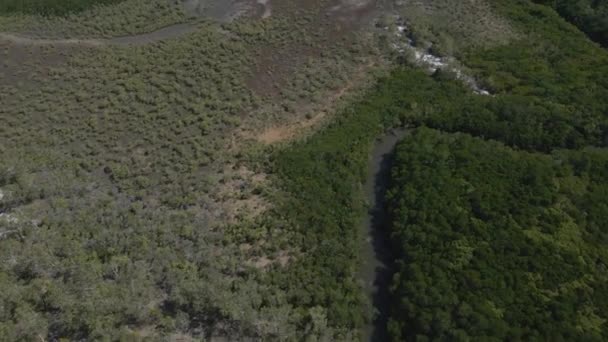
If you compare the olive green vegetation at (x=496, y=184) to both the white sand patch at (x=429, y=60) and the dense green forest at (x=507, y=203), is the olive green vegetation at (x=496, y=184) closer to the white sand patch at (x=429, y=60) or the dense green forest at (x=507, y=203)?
the dense green forest at (x=507, y=203)

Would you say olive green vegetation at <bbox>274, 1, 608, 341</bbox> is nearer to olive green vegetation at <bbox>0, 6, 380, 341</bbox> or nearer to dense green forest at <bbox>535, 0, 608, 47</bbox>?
dense green forest at <bbox>535, 0, 608, 47</bbox>

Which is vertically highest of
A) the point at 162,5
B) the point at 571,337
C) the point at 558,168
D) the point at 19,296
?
the point at 162,5

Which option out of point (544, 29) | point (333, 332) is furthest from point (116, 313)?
point (544, 29)

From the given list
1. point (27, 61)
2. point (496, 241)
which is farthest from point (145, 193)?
point (496, 241)

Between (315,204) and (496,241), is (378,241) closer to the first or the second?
(315,204)

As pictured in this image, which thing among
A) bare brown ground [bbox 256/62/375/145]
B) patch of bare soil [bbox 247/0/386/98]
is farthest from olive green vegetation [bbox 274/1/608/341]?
patch of bare soil [bbox 247/0/386/98]

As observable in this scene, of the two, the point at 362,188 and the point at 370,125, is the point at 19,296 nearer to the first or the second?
the point at 362,188
